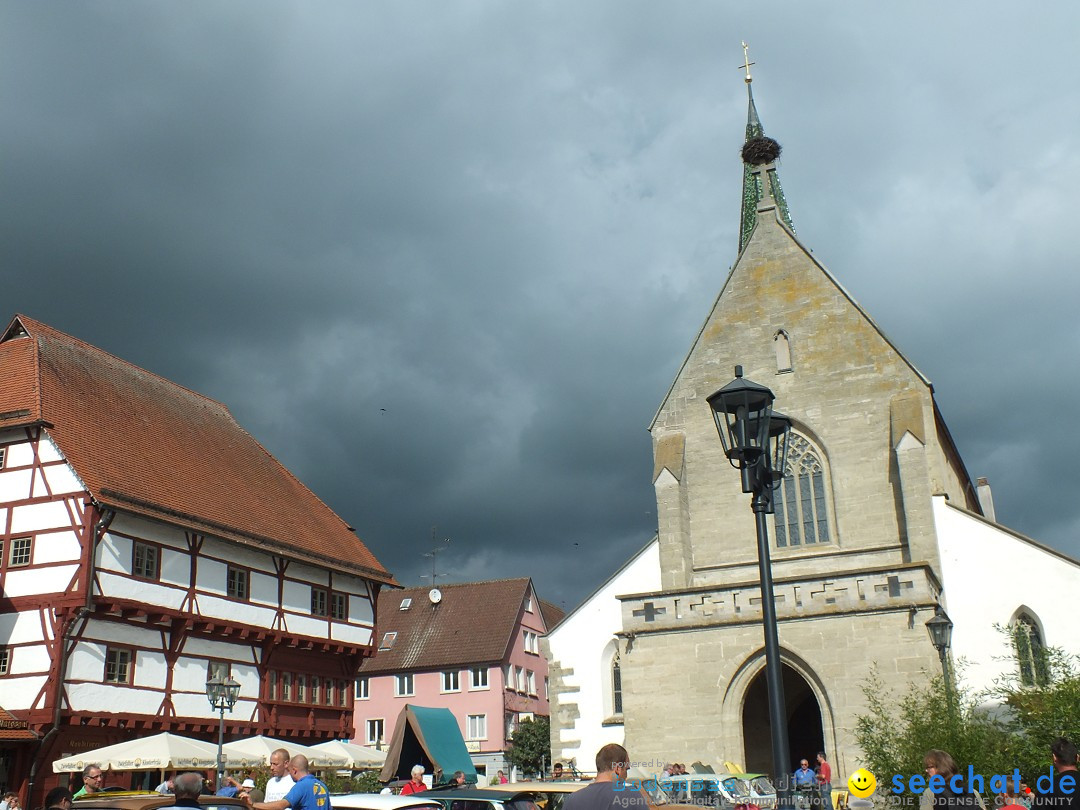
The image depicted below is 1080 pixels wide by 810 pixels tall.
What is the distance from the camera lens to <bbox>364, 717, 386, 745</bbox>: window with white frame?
49.8 m

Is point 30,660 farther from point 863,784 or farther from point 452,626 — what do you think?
point 452,626

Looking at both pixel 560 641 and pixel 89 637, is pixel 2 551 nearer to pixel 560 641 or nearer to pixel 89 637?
pixel 89 637

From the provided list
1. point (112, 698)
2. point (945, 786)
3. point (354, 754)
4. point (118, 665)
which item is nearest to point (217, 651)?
point (118, 665)

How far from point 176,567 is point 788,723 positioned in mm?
16266

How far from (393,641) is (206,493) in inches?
946

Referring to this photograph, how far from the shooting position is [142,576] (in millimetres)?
26281

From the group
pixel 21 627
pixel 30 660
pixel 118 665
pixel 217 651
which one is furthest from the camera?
pixel 217 651

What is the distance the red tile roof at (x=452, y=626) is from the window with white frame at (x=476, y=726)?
2449 mm

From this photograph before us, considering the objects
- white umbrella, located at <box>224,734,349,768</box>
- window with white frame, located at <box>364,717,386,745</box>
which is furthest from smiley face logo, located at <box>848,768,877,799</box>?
window with white frame, located at <box>364,717,386,745</box>

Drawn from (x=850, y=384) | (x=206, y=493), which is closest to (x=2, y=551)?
(x=206, y=493)

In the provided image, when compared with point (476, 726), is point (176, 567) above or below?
above

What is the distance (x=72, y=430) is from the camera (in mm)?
27047

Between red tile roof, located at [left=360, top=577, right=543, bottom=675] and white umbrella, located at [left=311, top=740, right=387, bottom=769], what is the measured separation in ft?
72.4

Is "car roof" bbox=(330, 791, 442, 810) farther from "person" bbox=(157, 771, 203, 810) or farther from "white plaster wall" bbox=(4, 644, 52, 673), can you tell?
"white plaster wall" bbox=(4, 644, 52, 673)
